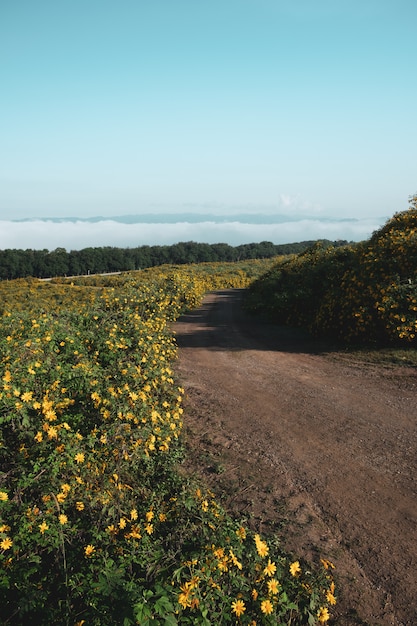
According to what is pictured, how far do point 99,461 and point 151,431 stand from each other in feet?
2.77

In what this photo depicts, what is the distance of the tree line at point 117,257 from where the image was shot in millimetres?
78194

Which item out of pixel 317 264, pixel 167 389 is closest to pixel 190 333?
pixel 317 264

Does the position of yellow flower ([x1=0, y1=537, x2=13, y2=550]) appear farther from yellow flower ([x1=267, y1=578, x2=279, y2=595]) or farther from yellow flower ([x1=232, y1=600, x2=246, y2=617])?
yellow flower ([x1=267, y1=578, x2=279, y2=595])

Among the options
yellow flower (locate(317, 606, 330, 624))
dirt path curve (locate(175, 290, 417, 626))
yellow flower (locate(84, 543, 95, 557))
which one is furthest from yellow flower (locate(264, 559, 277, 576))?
yellow flower (locate(84, 543, 95, 557))

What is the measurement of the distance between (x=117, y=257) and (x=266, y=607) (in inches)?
3671

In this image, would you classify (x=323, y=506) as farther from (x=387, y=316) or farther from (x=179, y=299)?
(x=179, y=299)

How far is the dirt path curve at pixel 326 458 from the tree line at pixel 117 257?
7620 centimetres

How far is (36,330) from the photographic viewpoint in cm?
746

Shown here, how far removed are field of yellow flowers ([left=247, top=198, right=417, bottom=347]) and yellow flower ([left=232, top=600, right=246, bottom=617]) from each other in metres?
9.24

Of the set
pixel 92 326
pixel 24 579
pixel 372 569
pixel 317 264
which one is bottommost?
pixel 372 569

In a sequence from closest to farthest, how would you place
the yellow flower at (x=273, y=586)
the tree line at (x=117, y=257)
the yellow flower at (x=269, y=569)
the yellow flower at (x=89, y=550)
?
the yellow flower at (x=273, y=586)
the yellow flower at (x=269, y=569)
the yellow flower at (x=89, y=550)
the tree line at (x=117, y=257)

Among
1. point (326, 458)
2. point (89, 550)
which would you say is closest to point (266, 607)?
point (89, 550)

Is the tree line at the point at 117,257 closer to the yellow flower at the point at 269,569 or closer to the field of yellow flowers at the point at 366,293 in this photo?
the field of yellow flowers at the point at 366,293

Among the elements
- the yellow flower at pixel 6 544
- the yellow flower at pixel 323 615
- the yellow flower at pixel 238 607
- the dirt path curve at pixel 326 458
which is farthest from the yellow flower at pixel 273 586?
the yellow flower at pixel 6 544
